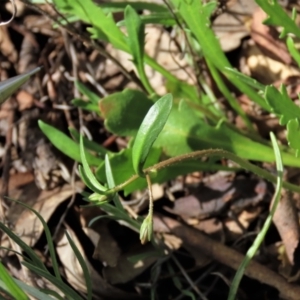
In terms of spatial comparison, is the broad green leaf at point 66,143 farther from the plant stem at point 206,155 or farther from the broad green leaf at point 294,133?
the broad green leaf at point 294,133

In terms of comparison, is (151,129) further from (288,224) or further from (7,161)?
(7,161)

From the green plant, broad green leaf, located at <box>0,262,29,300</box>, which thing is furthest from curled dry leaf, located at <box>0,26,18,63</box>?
broad green leaf, located at <box>0,262,29,300</box>

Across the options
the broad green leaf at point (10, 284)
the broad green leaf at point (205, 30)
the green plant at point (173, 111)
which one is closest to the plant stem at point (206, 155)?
the green plant at point (173, 111)

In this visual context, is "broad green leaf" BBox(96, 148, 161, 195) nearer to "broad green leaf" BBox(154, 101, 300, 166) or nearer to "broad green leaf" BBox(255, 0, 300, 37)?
"broad green leaf" BBox(154, 101, 300, 166)

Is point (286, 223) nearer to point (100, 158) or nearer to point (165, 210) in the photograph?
point (165, 210)

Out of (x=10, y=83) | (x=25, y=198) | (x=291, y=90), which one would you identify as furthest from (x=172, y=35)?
(x=10, y=83)

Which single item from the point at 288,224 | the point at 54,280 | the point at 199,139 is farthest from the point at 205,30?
the point at 54,280
